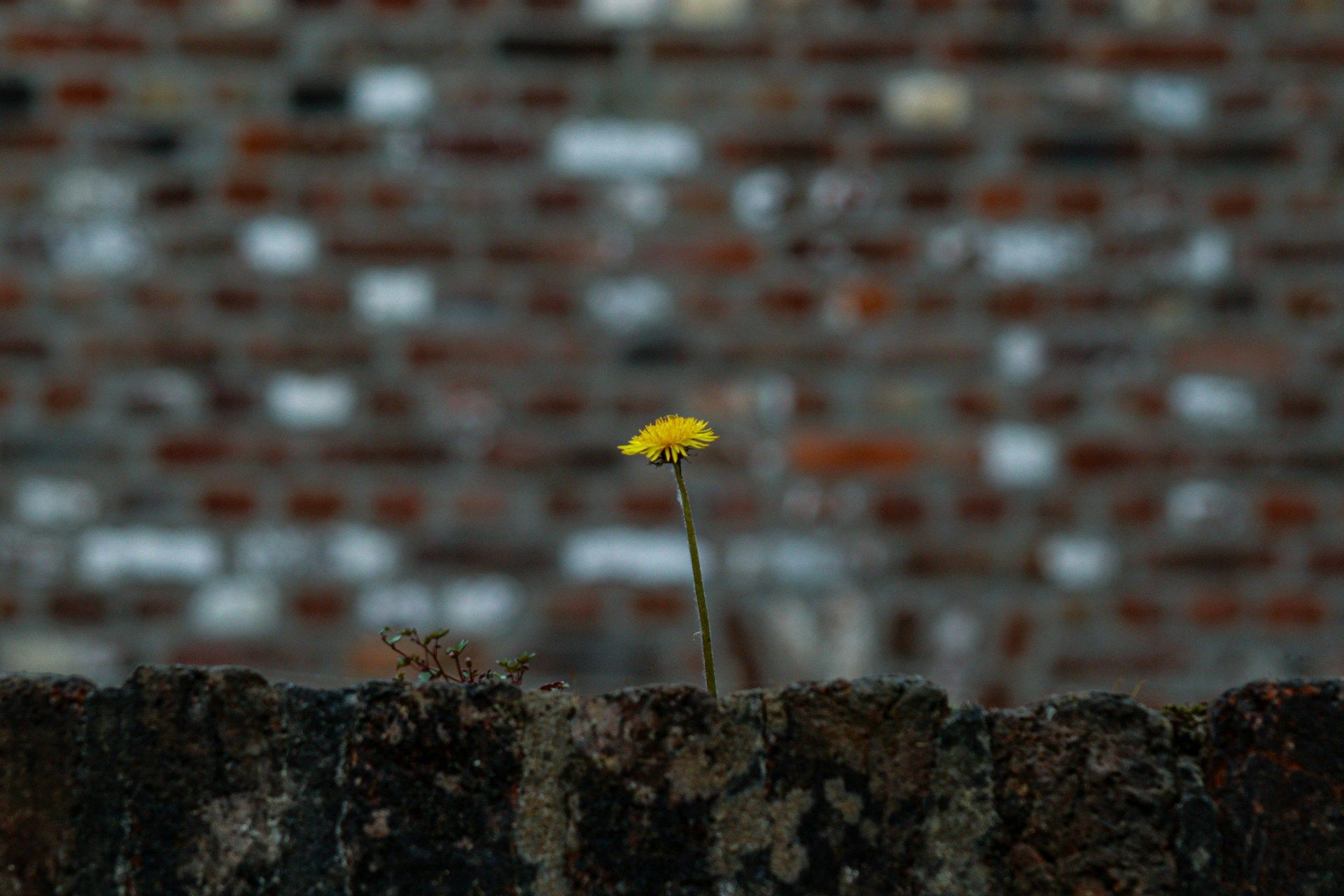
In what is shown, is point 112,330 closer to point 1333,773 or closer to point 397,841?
point 397,841

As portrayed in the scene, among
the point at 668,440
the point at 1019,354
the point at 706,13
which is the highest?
the point at 706,13

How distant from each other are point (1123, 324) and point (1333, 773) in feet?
7.30

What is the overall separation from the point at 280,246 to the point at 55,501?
0.74 meters

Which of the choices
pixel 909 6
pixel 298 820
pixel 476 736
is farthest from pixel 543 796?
pixel 909 6

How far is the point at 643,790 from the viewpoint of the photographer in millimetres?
986

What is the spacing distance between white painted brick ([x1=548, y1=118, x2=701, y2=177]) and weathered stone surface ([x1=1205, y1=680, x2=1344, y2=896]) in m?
2.31

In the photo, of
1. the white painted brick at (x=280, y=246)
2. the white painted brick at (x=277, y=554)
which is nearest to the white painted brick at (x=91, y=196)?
the white painted brick at (x=280, y=246)

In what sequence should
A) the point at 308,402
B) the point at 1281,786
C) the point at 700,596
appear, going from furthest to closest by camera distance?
the point at 308,402 < the point at 700,596 < the point at 1281,786

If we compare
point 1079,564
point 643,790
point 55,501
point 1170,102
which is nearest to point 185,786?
point 643,790

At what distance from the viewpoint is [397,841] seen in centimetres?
98

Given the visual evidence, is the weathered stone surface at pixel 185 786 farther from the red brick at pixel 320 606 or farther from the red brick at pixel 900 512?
the red brick at pixel 900 512

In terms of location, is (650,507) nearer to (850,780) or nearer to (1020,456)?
(1020,456)

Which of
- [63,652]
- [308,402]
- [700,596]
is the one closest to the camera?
[700,596]

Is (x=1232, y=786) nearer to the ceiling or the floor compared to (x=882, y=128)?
nearer to the floor
